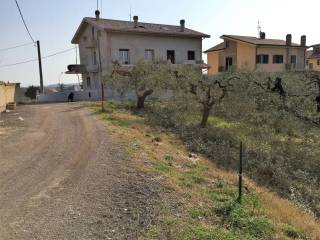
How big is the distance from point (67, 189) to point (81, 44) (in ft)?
118

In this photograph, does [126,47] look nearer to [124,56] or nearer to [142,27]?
[124,56]

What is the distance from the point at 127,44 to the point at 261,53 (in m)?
16.9

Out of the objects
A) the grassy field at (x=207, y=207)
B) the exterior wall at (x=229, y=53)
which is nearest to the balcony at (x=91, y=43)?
the exterior wall at (x=229, y=53)

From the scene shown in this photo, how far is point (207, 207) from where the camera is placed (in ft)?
24.2

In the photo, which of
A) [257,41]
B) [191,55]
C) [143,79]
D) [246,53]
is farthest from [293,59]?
[143,79]

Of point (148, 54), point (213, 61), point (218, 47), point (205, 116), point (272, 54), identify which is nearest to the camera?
point (205, 116)

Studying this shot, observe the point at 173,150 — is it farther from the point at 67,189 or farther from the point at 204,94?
the point at 204,94

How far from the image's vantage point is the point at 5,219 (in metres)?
6.21

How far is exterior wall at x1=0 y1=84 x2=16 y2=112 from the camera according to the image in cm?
2181

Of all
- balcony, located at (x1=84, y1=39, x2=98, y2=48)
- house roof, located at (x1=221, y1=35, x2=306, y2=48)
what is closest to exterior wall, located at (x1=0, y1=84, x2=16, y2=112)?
balcony, located at (x1=84, y1=39, x2=98, y2=48)

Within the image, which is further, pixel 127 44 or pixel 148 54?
pixel 148 54

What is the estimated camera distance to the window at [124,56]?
118 ft

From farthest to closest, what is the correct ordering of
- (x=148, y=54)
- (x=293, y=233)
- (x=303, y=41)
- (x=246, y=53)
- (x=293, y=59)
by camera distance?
(x=303, y=41)
(x=293, y=59)
(x=246, y=53)
(x=148, y=54)
(x=293, y=233)

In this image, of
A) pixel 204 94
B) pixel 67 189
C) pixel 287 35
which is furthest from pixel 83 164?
pixel 287 35
